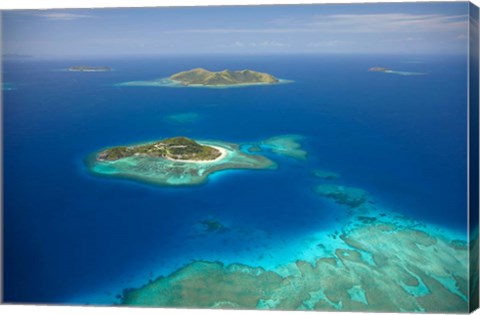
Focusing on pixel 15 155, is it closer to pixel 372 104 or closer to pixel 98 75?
pixel 98 75

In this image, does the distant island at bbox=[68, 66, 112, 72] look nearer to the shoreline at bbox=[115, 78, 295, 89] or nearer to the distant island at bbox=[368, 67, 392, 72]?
the shoreline at bbox=[115, 78, 295, 89]

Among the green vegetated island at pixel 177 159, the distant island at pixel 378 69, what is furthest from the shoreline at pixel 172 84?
the distant island at pixel 378 69

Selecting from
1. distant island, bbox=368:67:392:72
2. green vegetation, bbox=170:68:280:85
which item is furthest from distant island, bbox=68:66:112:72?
distant island, bbox=368:67:392:72

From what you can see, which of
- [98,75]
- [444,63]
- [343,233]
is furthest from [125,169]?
[444,63]

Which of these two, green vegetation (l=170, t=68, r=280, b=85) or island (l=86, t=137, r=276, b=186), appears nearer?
island (l=86, t=137, r=276, b=186)

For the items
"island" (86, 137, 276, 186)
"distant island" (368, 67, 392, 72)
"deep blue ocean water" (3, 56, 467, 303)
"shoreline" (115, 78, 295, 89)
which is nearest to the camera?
"deep blue ocean water" (3, 56, 467, 303)

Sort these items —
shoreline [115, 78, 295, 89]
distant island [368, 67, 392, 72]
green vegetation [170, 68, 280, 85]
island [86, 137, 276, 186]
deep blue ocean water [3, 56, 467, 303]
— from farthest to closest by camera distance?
shoreline [115, 78, 295, 89] → green vegetation [170, 68, 280, 85] → island [86, 137, 276, 186] → distant island [368, 67, 392, 72] → deep blue ocean water [3, 56, 467, 303]
